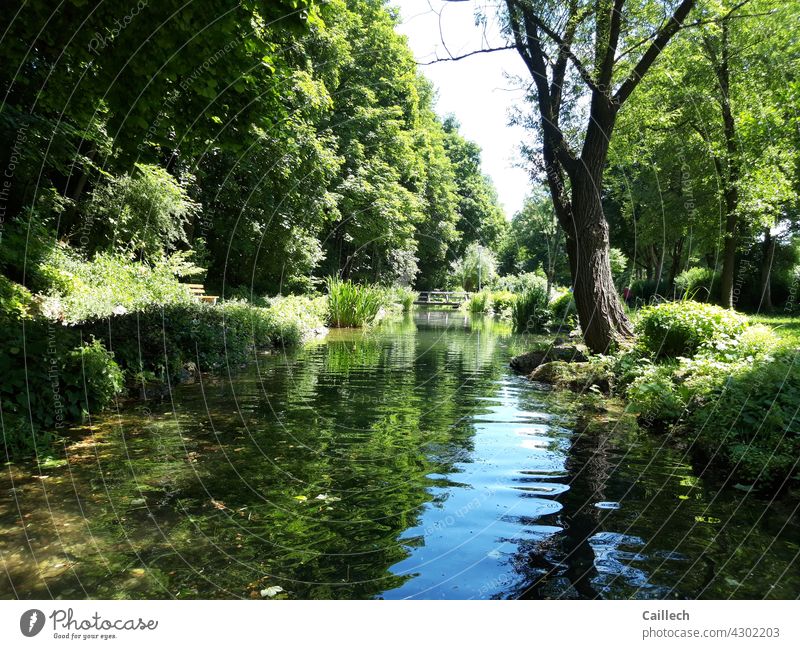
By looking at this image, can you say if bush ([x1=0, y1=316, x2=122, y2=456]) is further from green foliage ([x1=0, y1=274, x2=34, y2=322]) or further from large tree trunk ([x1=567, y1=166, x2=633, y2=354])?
large tree trunk ([x1=567, y1=166, x2=633, y2=354])

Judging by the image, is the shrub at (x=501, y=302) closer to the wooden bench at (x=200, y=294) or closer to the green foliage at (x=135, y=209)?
the wooden bench at (x=200, y=294)

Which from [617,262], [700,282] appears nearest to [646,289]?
[700,282]

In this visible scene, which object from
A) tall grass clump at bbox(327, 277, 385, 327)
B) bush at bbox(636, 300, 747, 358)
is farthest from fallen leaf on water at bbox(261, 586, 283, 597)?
tall grass clump at bbox(327, 277, 385, 327)

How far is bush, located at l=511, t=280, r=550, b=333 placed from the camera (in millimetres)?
21703

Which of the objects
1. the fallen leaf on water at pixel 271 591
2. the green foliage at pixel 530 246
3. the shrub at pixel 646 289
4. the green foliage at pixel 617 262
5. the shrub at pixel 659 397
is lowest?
the fallen leaf on water at pixel 271 591

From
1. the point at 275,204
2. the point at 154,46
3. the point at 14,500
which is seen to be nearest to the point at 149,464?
the point at 14,500

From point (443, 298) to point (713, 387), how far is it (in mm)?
42760

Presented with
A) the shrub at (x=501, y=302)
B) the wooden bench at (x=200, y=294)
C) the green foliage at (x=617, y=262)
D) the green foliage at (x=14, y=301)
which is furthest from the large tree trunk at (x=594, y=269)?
the green foliage at (x=617, y=262)

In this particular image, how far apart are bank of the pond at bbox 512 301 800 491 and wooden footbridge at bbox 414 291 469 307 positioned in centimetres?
3401

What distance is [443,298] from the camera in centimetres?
4838

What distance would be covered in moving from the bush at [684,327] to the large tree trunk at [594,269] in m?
0.90

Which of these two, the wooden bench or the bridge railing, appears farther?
the bridge railing

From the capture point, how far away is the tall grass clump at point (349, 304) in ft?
69.9

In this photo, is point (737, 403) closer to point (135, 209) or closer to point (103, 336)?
point (103, 336)
